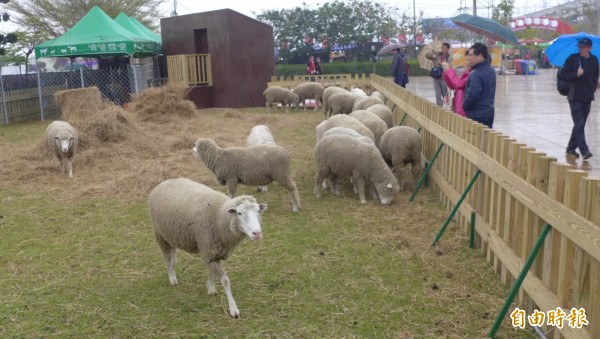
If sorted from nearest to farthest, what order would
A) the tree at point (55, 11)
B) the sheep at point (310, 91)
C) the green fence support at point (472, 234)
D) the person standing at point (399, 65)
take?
the green fence support at point (472, 234) < the person standing at point (399, 65) < the sheep at point (310, 91) < the tree at point (55, 11)

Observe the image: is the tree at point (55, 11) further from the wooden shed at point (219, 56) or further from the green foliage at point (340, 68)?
the wooden shed at point (219, 56)

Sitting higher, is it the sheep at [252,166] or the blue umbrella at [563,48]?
the blue umbrella at [563,48]

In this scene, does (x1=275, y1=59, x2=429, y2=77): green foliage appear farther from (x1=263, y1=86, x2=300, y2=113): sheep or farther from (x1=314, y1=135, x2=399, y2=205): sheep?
(x1=314, y1=135, x2=399, y2=205): sheep

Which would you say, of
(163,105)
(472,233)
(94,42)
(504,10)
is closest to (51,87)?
(94,42)

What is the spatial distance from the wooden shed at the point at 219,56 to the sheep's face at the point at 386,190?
14477 mm

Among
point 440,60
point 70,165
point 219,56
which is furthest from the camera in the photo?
point 219,56

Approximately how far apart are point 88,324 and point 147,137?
27.9 feet

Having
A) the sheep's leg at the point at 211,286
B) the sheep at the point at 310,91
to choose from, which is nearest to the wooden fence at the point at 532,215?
the sheep's leg at the point at 211,286

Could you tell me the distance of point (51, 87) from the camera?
20.8 m

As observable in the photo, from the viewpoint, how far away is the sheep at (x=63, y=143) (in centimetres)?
949

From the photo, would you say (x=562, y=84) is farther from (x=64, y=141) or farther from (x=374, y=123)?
(x=64, y=141)

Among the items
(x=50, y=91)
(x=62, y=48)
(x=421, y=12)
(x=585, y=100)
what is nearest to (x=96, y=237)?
(x=585, y=100)

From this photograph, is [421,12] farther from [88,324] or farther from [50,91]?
[88,324]

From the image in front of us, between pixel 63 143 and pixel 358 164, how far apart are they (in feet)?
17.0
